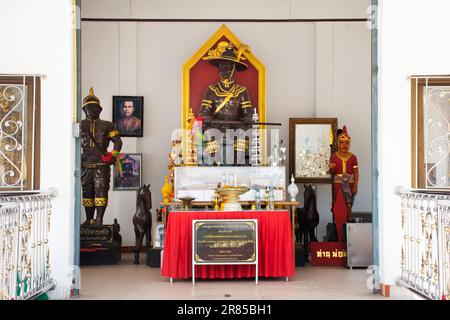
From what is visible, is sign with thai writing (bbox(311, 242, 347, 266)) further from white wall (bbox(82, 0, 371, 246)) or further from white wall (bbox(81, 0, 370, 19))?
white wall (bbox(81, 0, 370, 19))

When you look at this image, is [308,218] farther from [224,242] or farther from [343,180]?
[224,242]

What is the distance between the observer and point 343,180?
959 centimetres

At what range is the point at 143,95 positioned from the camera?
10.8 m

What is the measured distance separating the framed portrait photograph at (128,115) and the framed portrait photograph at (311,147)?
2.53m

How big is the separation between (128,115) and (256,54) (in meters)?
2.40

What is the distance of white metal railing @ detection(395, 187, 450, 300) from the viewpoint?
4.83 meters

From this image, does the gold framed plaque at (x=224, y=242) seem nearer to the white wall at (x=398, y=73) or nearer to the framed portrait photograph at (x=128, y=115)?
the white wall at (x=398, y=73)

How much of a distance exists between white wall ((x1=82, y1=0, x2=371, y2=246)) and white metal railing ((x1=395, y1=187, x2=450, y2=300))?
4480 mm

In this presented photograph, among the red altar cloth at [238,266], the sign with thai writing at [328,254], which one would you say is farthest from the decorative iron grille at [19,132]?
the sign with thai writing at [328,254]

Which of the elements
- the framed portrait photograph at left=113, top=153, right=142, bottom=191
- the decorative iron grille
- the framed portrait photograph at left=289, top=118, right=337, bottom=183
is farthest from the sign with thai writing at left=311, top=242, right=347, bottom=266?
the decorative iron grille

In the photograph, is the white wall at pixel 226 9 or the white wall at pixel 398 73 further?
the white wall at pixel 226 9

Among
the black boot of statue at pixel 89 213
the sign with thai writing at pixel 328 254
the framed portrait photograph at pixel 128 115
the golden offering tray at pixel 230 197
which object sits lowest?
the sign with thai writing at pixel 328 254

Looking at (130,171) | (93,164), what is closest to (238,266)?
(93,164)

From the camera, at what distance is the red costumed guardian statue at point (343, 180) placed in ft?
31.4
